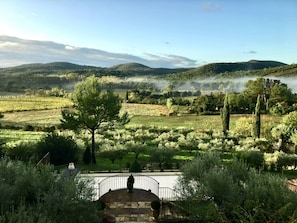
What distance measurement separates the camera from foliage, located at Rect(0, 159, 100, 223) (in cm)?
923

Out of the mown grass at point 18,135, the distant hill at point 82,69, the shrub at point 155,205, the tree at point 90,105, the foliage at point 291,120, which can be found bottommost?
the mown grass at point 18,135

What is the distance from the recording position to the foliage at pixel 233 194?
1020 centimetres

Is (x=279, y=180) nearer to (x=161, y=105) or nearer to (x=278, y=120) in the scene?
(x=278, y=120)

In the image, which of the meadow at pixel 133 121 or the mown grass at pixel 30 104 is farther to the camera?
the mown grass at pixel 30 104

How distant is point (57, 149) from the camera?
2298cm

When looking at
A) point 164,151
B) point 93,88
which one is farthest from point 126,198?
point 93,88

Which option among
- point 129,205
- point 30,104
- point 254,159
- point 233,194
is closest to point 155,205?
point 129,205

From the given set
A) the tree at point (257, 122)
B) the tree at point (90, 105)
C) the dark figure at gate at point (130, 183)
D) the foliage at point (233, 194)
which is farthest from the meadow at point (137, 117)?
the foliage at point (233, 194)

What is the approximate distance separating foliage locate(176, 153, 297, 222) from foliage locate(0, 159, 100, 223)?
3.85 metres

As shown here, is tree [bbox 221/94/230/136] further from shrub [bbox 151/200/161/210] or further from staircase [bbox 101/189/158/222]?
shrub [bbox 151/200/161/210]

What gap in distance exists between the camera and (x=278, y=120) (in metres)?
44.0

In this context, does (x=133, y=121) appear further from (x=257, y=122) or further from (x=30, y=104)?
(x=30, y=104)

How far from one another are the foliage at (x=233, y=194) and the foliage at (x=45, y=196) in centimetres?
385

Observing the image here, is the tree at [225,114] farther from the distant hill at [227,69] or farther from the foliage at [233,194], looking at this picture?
the distant hill at [227,69]
